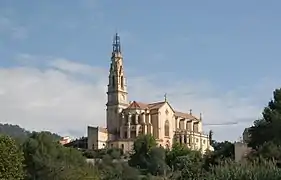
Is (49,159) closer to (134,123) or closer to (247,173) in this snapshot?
(247,173)

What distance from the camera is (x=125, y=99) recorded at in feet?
431

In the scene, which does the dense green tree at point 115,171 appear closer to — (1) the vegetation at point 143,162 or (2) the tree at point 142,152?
(1) the vegetation at point 143,162

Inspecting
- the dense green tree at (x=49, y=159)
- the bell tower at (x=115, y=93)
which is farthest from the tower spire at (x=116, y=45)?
the dense green tree at (x=49, y=159)

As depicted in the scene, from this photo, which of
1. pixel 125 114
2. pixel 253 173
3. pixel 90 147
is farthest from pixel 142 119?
pixel 253 173

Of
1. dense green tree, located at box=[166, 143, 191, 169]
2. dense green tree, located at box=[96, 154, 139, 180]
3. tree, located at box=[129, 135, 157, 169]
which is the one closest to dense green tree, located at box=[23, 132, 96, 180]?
dense green tree, located at box=[96, 154, 139, 180]

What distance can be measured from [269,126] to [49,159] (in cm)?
2237

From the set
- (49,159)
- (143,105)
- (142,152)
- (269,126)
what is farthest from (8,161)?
(143,105)

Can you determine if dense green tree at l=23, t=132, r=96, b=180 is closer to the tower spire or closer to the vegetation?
the vegetation

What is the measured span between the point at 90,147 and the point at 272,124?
2743 inches

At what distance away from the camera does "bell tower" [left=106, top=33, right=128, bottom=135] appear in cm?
12794

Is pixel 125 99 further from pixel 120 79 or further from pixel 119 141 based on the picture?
pixel 119 141

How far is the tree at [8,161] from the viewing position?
48.3m

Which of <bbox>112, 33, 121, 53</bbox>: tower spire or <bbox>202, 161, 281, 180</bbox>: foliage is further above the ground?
<bbox>112, 33, 121, 53</bbox>: tower spire

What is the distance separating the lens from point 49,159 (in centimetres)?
6569
